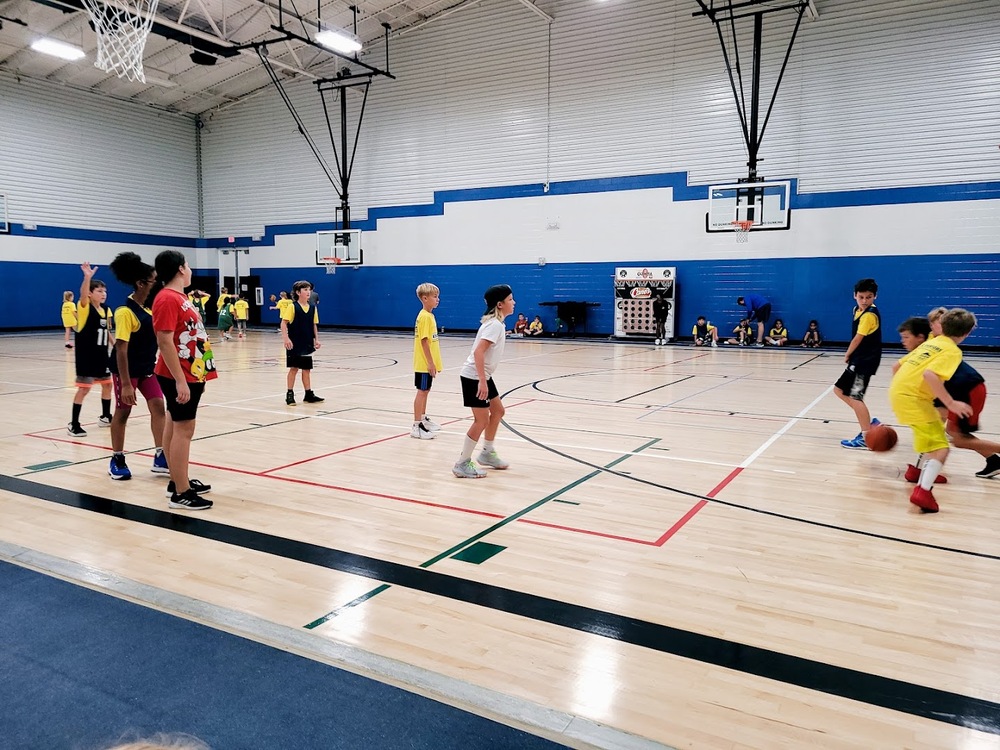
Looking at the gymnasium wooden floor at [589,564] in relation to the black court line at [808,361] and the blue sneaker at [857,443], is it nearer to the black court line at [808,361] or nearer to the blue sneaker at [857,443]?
the blue sneaker at [857,443]

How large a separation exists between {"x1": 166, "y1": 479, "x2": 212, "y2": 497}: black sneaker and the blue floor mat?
168cm

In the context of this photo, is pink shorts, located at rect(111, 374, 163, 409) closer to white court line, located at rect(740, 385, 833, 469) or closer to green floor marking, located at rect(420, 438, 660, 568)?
green floor marking, located at rect(420, 438, 660, 568)

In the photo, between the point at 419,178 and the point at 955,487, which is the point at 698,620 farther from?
the point at 419,178

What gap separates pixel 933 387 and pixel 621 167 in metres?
16.5

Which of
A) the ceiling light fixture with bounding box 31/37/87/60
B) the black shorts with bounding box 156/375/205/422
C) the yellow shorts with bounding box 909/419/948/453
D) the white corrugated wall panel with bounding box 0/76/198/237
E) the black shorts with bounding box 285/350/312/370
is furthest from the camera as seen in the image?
the white corrugated wall panel with bounding box 0/76/198/237

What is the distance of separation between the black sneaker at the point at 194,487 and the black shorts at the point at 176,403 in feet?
1.66

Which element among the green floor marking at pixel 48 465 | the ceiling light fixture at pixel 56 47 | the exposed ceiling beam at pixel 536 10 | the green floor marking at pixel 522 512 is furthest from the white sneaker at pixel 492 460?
the ceiling light fixture at pixel 56 47

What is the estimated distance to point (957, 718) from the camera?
2.28m

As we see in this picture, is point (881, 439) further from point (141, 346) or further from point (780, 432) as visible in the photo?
point (141, 346)

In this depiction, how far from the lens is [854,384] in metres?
6.38

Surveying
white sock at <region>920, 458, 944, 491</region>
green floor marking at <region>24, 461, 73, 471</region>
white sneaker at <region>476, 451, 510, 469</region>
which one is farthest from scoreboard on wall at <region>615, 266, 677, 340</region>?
green floor marking at <region>24, 461, 73, 471</region>

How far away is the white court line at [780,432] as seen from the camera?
234 inches

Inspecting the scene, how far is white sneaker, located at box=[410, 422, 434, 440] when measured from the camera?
267 inches

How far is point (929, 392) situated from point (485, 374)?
9.68 ft
